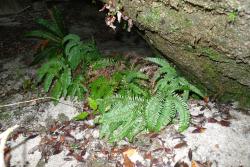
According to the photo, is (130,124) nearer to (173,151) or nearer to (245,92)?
(173,151)

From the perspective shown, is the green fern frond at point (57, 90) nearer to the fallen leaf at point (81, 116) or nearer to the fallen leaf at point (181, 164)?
the fallen leaf at point (81, 116)

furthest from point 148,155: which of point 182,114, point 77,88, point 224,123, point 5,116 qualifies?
point 5,116

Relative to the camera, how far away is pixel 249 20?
366cm

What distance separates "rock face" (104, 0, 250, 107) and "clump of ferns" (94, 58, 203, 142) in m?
0.42

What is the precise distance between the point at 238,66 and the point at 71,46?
3994 mm

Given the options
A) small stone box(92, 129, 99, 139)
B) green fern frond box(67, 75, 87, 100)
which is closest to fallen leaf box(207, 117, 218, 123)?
small stone box(92, 129, 99, 139)

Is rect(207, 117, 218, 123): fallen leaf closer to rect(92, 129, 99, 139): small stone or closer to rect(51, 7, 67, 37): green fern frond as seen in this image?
rect(92, 129, 99, 139): small stone

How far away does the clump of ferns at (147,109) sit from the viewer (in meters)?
5.02

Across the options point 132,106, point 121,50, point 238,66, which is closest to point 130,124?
point 132,106

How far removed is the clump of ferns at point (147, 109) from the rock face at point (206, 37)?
0.42m

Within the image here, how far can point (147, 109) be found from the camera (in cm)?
505

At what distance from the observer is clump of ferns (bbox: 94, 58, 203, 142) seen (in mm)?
5020

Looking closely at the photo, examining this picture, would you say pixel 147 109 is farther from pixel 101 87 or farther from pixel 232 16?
pixel 232 16

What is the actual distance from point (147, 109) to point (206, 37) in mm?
1583
